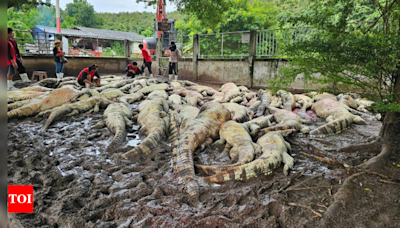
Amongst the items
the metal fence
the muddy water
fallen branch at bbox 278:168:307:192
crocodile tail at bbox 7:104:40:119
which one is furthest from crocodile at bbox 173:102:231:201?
the metal fence

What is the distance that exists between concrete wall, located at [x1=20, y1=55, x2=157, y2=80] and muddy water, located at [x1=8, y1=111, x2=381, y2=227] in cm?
1111

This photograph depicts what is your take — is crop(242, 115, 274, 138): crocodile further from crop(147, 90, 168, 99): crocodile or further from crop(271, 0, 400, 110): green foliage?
crop(147, 90, 168, 99): crocodile

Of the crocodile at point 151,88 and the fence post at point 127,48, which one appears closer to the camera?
the crocodile at point 151,88

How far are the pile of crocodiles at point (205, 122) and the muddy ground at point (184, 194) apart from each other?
234mm

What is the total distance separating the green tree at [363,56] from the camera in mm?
3352

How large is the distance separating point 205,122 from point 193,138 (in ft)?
2.56

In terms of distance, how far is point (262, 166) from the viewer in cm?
409

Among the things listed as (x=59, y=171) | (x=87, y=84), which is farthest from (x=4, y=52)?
(x=87, y=84)

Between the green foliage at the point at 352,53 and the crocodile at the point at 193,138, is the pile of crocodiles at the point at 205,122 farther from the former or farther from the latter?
the green foliage at the point at 352,53

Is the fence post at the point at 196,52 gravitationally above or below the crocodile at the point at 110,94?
above

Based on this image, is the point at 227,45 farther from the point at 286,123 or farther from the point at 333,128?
the point at 333,128

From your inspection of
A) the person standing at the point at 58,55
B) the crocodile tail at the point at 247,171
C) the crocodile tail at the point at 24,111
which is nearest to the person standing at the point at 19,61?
the person standing at the point at 58,55

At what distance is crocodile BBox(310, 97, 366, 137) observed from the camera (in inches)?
242

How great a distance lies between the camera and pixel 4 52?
1.99ft
